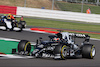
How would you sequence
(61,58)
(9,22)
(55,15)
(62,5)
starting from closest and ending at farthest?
(61,58) < (9,22) < (55,15) < (62,5)

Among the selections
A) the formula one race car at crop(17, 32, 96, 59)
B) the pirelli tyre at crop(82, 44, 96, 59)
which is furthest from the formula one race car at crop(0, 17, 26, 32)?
Answer: the pirelli tyre at crop(82, 44, 96, 59)

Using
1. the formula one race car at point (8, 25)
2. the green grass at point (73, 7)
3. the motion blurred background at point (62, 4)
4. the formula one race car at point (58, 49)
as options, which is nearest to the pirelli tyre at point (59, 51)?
the formula one race car at point (58, 49)

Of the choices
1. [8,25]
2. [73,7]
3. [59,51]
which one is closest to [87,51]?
[59,51]

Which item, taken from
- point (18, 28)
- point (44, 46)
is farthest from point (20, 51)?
point (18, 28)

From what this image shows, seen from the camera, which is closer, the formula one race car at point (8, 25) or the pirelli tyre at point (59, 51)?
the pirelli tyre at point (59, 51)

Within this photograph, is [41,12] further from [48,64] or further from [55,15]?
[48,64]

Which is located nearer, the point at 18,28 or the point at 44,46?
the point at 44,46

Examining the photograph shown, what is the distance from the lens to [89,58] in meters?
10.5

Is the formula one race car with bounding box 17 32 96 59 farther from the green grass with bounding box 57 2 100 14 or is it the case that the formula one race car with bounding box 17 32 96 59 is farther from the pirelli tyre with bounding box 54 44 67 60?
the green grass with bounding box 57 2 100 14

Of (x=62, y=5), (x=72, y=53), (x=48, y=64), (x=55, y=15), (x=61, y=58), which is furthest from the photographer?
(x=62, y=5)

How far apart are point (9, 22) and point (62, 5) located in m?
19.0

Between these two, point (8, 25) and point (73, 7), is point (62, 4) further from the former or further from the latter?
point (8, 25)

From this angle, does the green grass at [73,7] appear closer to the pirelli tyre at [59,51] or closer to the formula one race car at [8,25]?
the formula one race car at [8,25]

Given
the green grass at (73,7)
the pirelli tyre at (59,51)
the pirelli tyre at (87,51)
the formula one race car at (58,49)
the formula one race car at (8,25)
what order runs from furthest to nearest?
the green grass at (73,7) → the formula one race car at (8,25) → the pirelli tyre at (87,51) → the formula one race car at (58,49) → the pirelli tyre at (59,51)
